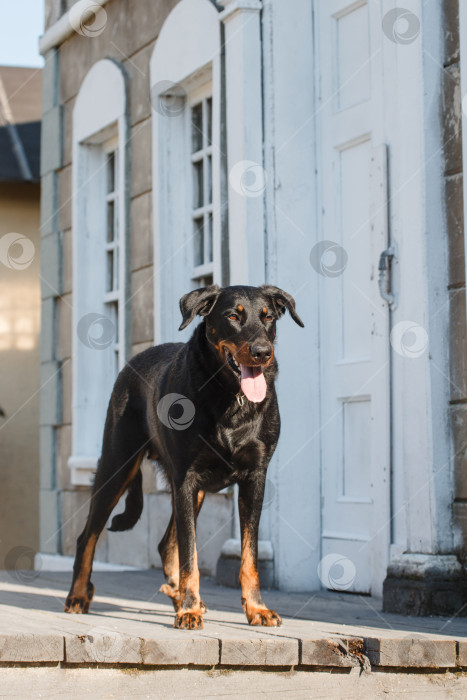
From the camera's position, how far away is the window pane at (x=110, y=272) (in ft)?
30.4

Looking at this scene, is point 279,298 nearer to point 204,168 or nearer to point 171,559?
point 171,559

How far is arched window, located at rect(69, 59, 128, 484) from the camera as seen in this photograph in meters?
9.03

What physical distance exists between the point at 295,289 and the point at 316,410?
714mm

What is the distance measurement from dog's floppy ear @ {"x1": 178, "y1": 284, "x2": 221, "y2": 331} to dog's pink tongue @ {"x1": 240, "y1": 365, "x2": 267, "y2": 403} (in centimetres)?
33

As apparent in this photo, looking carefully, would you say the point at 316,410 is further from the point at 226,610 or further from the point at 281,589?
the point at 226,610

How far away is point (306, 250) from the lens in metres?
6.52

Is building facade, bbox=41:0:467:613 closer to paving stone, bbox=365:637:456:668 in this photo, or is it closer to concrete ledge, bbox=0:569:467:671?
concrete ledge, bbox=0:569:467:671

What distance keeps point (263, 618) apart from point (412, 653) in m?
0.69

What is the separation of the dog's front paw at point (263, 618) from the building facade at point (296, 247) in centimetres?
87

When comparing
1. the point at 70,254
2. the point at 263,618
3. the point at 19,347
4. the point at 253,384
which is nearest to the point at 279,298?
the point at 253,384

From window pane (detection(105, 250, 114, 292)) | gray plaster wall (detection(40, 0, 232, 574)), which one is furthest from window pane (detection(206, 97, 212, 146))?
window pane (detection(105, 250, 114, 292))

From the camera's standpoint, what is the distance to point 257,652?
4023mm

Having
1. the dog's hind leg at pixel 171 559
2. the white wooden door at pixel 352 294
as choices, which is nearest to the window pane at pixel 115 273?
the white wooden door at pixel 352 294

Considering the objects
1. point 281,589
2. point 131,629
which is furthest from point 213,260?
point 131,629
